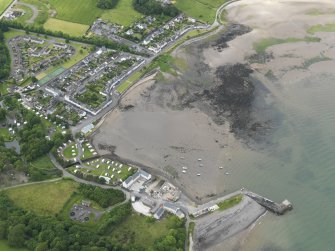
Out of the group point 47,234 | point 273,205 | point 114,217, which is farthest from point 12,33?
point 273,205

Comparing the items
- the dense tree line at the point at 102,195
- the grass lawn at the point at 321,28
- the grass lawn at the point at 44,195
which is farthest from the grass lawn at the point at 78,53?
the grass lawn at the point at 321,28

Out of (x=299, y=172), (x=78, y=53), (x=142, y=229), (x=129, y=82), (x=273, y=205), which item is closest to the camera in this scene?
(x=142, y=229)

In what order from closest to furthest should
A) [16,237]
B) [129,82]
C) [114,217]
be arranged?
[16,237] → [114,217] → [129,82]

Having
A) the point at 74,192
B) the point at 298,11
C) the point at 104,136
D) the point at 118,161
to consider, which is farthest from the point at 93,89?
the point at 298,11

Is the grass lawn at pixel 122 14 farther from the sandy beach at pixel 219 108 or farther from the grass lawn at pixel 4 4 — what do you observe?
the grass lawn at pixel 4 4

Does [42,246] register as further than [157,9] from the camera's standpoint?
No

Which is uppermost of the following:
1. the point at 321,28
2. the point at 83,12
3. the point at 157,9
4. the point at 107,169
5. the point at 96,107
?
the point at 321,28

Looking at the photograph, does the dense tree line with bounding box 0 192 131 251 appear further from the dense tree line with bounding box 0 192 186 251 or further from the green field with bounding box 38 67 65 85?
the green field with bounding box 38 67 65 85

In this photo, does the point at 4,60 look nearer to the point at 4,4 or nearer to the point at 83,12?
the point at 83,12
